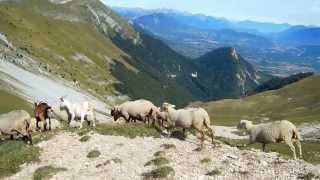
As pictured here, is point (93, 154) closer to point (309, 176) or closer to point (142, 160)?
point (142, 160)

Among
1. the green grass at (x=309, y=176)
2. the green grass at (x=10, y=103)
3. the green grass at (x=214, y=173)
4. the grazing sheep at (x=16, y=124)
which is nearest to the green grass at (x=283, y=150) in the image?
the green grass at (x=309, y=176)

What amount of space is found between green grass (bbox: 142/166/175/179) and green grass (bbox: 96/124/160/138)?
18.4ft

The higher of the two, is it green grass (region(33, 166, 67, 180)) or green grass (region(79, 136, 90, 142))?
green grass (region(79, 136, 90, 142))

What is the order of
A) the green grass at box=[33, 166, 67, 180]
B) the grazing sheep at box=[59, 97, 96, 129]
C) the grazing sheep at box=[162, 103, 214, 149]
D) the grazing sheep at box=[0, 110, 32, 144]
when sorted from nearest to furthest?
the green grass at box=[33, 166, 67, 180], the grazing sheep at box=[162, 103, 214, 149], the grazing sheep at box=[0, 110, 32, 144], the grazing sheep at box=[59, 97, 96, 129]

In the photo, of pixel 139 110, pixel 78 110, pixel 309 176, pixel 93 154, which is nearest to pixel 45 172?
pixel 93 154

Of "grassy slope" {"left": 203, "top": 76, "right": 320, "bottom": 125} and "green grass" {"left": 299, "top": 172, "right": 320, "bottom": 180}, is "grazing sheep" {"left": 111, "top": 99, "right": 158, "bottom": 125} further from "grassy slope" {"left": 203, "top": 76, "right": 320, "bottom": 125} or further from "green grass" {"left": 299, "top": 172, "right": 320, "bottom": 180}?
"grassy slope" {"left": 203, "top": 76, "right": 320, "bottom": 125}

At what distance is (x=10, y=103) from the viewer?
78.2 metres

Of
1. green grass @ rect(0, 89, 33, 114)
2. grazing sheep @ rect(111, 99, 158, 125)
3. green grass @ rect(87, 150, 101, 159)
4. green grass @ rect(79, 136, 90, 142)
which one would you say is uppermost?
green grass @ rect(0, 89, 33, 114)

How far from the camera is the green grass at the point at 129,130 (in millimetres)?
34625

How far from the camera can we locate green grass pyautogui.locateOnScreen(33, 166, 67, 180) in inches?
1208

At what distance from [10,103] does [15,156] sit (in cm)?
4622

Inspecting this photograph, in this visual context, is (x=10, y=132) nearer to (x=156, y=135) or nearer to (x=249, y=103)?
(x=156, y=135)

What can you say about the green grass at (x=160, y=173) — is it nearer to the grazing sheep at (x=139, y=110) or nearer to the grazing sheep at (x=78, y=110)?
the grazing sheep at (x=139, y=110)

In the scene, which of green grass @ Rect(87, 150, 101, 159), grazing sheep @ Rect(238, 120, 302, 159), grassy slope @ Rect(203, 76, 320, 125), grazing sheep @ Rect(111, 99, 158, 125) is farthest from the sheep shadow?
grassy slope @ Rect(203, 76, 320, 125)
